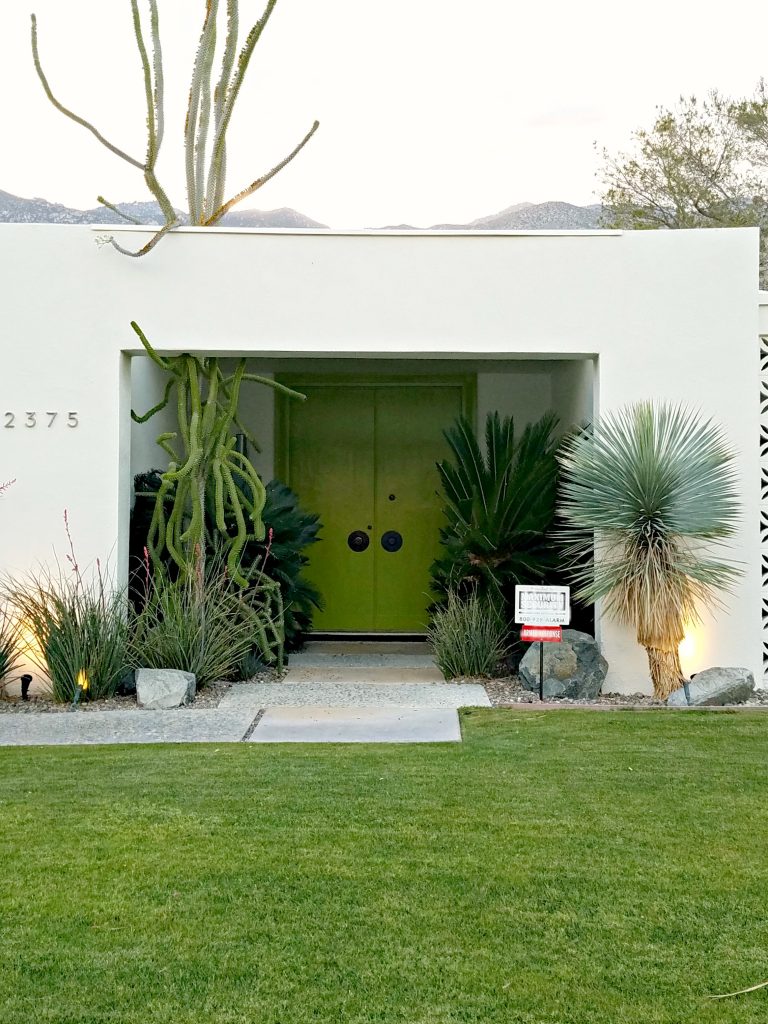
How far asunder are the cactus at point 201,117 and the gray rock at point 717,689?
16.8 feet

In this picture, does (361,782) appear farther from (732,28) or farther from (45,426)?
(732,28)

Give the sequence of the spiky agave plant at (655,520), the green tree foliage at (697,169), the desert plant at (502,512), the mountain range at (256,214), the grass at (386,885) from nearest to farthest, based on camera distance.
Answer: the grass at (386,885) → the spiky agave plant at (655,520) → the desert plant at (502,512) → the green tree foliage at (697,169) → the mountain range at (256,214)

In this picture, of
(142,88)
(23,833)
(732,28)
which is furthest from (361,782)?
(732,28)

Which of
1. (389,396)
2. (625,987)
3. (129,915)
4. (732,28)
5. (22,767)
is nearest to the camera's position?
(625,987)

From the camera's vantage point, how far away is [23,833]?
4.85m

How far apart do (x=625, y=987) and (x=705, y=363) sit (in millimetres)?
6099

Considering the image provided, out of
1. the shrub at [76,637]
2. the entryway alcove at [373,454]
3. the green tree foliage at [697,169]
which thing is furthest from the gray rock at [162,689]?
the green tree foliage at [697,169]

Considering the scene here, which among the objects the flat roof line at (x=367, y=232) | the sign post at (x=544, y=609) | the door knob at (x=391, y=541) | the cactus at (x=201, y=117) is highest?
the cactus at (x=201, y=117)

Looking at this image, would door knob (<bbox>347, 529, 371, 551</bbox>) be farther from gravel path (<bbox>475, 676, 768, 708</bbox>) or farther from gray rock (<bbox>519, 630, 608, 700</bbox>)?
gray rock (<bbox>519, 630, 608, 700</bbox>)

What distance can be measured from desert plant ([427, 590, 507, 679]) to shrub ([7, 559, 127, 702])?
8.53ft

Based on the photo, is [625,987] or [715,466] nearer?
[625,987]

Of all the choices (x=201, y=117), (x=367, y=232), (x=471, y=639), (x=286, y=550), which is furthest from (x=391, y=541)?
(x=201, y=117)

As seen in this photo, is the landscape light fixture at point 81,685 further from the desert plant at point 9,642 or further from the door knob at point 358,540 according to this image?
the door knob at point 358,540

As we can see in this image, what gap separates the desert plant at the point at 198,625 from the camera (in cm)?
834
